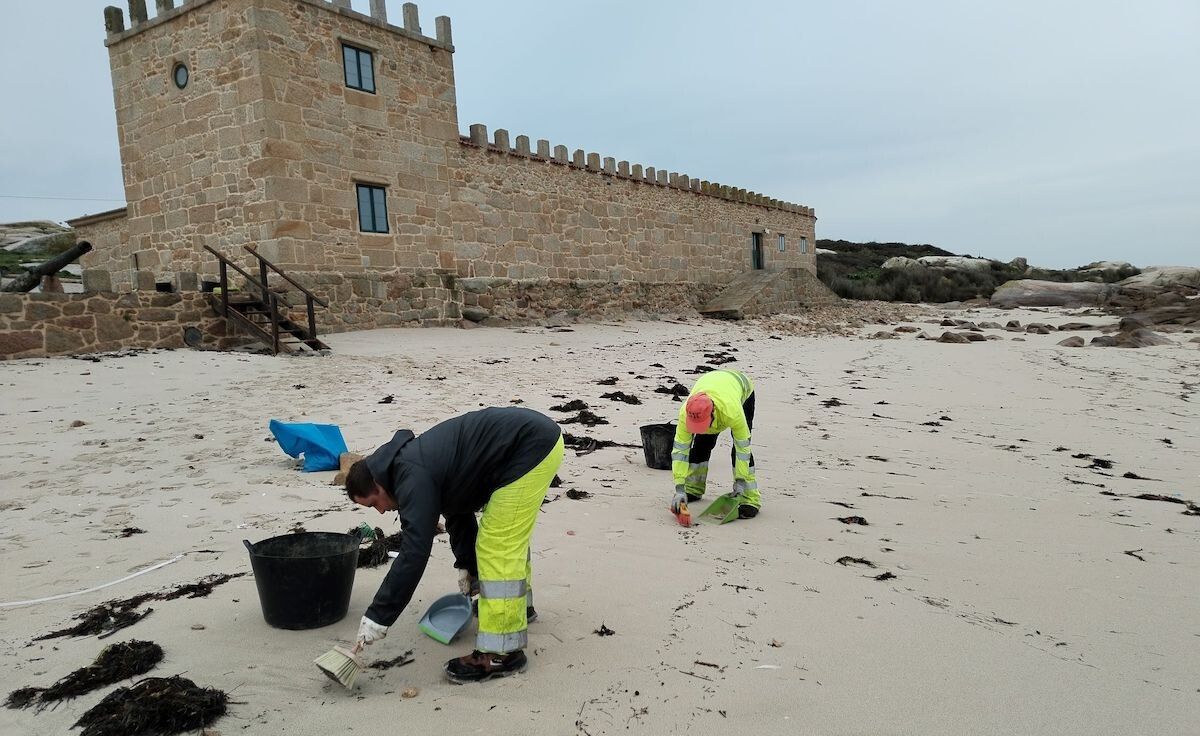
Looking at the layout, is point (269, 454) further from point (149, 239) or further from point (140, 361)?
point (149, 239)

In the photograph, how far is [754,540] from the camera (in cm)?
445

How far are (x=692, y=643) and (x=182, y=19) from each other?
15695mm

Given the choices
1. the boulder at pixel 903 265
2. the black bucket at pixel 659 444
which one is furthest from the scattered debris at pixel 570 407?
the boulder at pixel 903 265

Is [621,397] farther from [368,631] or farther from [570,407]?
[368,631]

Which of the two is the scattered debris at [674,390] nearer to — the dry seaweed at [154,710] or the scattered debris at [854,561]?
the scattered debris at [854,561]

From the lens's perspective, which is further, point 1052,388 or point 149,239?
point 149,239

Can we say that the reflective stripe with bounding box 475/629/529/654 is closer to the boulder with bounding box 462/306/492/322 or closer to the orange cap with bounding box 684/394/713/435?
the orange cap with bounding box 684/394/713/435

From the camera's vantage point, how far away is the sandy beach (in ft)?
8.76

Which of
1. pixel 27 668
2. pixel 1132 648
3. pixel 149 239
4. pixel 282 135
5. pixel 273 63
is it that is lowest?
pixel 1132 648

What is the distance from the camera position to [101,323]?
10594 mm

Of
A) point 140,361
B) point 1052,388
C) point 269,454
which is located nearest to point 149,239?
point 140,361

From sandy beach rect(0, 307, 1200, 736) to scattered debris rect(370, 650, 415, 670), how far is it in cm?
5

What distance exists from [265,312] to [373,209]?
12.5 feet

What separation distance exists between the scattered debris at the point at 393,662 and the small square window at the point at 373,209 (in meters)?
12.8
